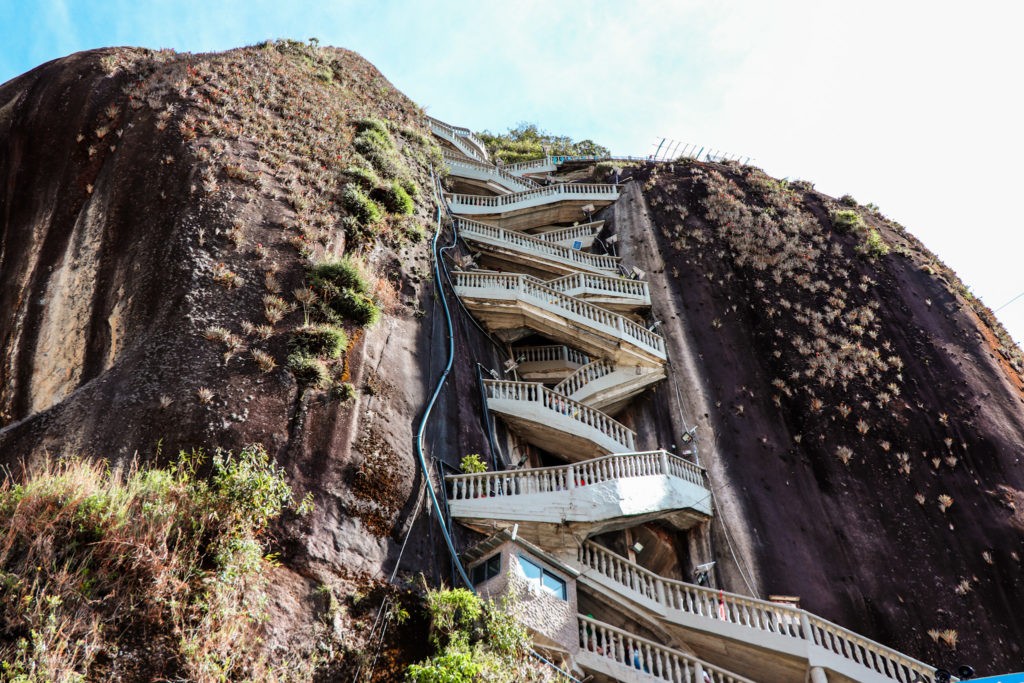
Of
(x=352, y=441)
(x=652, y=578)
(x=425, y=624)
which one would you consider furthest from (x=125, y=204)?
(x=652, y=578)

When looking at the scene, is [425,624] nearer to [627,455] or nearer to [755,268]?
[627,455]

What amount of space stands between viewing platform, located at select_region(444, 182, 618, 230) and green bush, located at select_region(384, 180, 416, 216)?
693cm

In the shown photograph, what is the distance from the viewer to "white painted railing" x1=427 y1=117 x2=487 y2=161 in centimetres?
3509

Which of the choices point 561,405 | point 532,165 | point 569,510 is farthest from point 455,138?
point 569,510

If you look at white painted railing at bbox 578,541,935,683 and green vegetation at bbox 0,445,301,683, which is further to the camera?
white painted railing at bbox 578,541,935,683

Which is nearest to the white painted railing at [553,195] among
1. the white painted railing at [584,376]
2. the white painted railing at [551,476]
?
the white painted railing at [584,376]

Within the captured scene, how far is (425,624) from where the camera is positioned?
11.5 m

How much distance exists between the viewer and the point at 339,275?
16.4 meters

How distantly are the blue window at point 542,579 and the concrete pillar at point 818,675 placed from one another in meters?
4.91

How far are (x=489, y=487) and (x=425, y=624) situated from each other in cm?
→ 386

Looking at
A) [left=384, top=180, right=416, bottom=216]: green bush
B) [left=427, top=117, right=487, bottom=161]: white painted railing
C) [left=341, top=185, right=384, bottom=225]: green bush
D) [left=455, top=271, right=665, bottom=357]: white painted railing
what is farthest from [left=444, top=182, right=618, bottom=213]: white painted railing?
[left=341, top=185, right=384, bottom=225]: green bush

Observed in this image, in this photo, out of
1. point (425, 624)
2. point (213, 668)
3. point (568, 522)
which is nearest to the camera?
point (213, 668)

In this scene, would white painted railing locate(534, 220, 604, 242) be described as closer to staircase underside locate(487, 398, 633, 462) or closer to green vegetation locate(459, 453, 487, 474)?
staircase underside locate(487, 398, 633, 462)

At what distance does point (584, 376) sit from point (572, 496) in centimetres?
607
